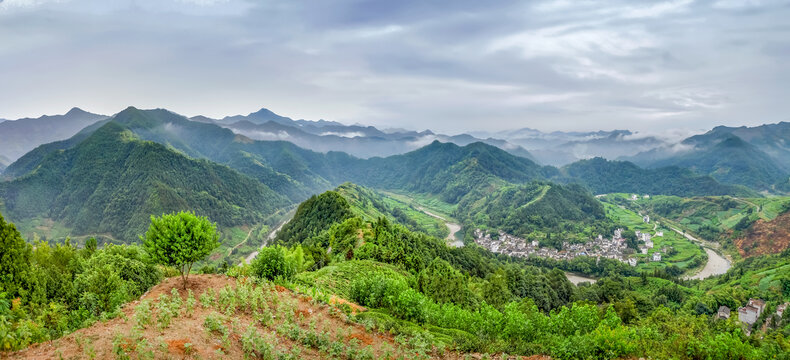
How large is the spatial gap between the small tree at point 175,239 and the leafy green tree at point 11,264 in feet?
33.2

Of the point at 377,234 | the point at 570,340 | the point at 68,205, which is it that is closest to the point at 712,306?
the point at 377,234

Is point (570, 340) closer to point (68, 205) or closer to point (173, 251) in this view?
point (173, 251)

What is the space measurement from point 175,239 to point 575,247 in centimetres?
18020

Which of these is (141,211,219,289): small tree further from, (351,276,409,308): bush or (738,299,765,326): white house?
(738,299,765,326): white house

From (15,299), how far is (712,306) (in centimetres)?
11501

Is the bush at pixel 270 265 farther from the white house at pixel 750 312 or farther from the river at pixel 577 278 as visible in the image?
the river at pixel 577 278

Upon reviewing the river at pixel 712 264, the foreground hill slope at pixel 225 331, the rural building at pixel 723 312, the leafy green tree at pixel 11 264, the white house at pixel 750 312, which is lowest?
the river at pixel 712 264

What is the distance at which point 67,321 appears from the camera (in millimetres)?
20719

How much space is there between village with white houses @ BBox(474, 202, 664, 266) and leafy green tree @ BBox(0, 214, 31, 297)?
16033 centimetres

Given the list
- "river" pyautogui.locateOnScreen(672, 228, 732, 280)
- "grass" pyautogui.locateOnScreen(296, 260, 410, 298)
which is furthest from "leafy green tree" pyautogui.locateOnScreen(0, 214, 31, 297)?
"river" pyautogui.locateOnScreen(672, 228, 732, 280)

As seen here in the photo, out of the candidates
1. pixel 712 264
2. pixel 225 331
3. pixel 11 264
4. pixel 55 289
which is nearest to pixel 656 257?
pixel 712 264

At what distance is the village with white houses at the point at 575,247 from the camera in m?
158

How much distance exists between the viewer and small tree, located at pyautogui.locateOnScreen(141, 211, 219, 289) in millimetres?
22141

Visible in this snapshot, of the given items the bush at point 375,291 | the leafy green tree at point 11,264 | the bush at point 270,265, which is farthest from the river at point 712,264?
the leafy green tree at point 11,264
